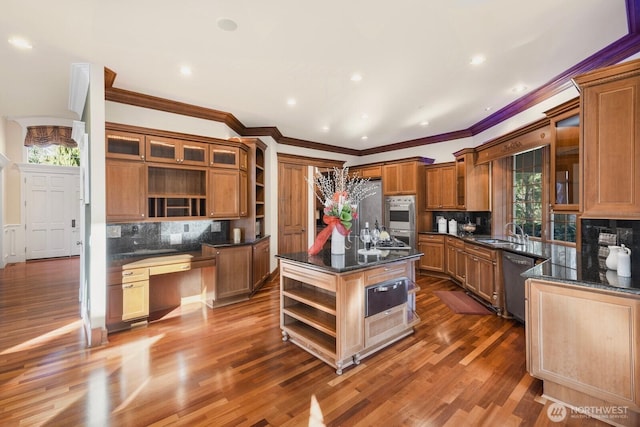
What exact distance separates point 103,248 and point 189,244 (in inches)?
54.9

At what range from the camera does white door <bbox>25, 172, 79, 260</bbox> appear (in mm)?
7131

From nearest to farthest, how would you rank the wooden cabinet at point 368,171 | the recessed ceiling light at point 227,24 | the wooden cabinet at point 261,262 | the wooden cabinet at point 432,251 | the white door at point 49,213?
the recessed ceiling light at point 227,24 < the wooden cabinet at point 261,262 < the wooden cabinet at point 432,251 < the wooden cabinet at point 368,171 < the white door at point 49,213

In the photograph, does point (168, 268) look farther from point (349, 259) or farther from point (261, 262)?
point (349, 259)

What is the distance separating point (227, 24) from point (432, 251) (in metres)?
5.07

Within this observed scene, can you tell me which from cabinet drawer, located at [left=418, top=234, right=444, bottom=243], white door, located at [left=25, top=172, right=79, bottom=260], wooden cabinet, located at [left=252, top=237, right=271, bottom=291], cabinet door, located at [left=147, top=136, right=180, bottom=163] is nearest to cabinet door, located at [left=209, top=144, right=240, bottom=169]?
cabinet door, located at [left=147, top=136, right=180, bottom=163]

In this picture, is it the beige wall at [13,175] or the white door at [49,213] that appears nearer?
the beige wall at [13,175]

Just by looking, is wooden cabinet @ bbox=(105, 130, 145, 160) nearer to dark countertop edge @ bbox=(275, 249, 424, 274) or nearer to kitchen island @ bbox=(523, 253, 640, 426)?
dark countertop edge @ bbox=(275, 249, 424, 274)

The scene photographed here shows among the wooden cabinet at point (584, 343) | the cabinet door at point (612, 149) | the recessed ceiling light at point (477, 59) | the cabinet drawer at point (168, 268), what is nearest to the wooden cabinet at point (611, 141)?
the cabinet door at point (612, 149)

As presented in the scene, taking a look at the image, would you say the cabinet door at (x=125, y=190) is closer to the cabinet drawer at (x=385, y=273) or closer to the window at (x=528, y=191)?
the cabinet drawer at (x=385, y=273)

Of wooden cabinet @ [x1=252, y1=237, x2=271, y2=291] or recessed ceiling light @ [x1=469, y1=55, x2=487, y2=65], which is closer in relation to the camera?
recessed ceiling light @ [x1=469, y1=55, x2=487, y2=65]

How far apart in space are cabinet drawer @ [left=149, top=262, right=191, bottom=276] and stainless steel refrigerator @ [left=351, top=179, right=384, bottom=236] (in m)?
3.91

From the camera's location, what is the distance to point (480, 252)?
4070mm

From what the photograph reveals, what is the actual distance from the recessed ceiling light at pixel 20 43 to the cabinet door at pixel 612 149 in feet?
15.9

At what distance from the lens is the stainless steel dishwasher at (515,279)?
3.17 metres
